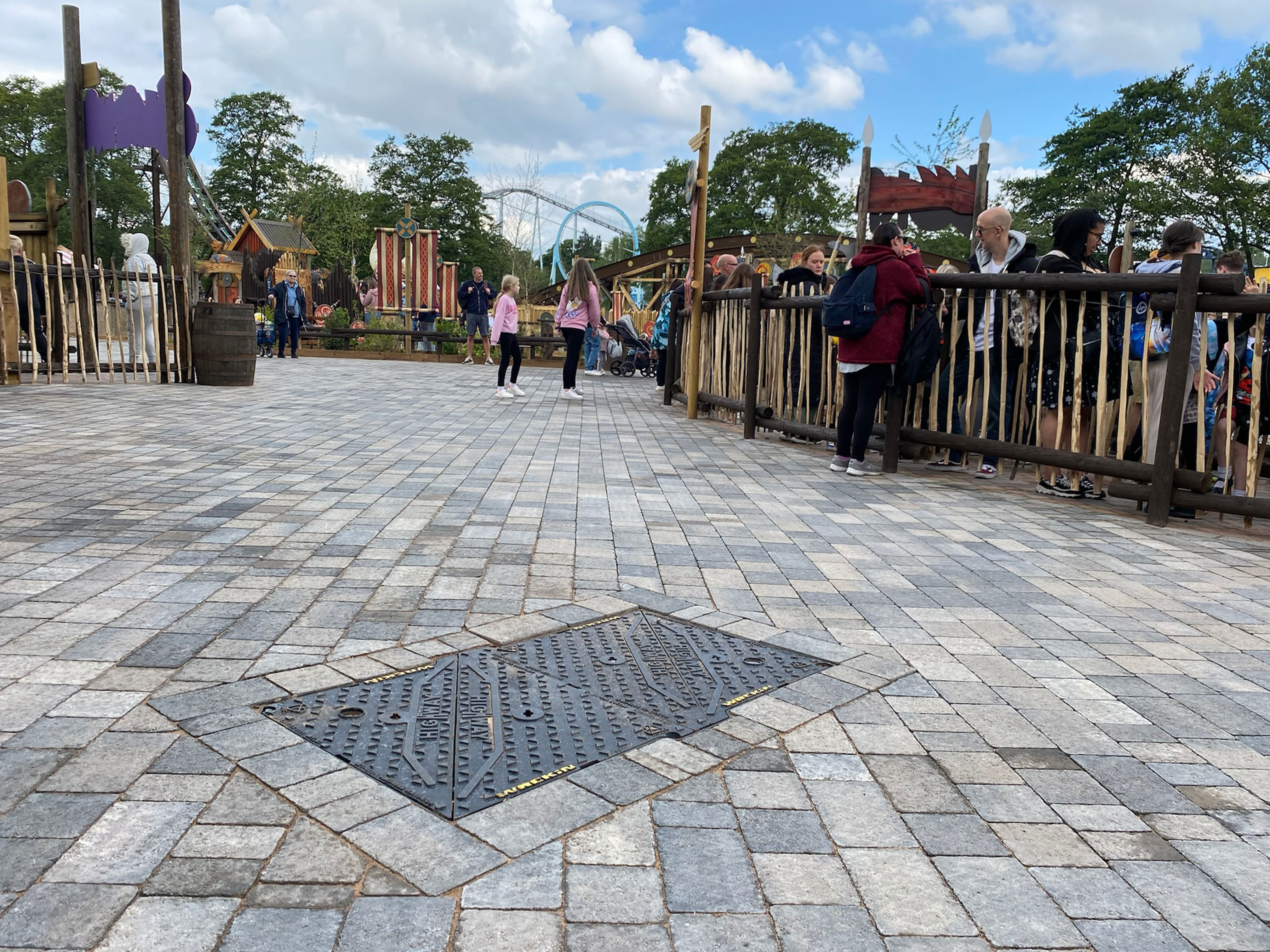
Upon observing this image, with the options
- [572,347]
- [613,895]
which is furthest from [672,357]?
[613,895]

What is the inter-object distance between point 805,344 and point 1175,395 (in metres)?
3.69

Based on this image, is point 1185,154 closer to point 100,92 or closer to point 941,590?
point 100,92

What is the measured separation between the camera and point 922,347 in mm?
7352

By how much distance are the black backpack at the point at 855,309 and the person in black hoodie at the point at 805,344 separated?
1393mm

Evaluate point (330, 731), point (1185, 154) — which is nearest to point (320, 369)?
point (330, 731)

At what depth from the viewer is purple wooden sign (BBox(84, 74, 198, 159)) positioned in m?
14.2

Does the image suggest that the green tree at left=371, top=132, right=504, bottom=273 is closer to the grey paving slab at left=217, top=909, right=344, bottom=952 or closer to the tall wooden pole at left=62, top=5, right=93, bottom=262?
the tall wooden pole at left=62, top=5, right=93, bottom=262

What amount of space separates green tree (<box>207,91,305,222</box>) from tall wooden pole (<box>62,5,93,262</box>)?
5152 centimetres

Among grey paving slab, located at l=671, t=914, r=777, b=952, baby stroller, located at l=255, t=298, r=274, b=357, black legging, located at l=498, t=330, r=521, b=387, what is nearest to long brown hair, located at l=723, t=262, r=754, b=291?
black legging, located at l=498, t=330, r=521, b=387

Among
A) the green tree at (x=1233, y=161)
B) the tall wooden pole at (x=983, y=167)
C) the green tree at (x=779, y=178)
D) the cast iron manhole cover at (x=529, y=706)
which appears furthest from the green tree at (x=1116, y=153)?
the cast iron manhole cover at (x=529, y=706)

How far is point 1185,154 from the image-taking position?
129 ft

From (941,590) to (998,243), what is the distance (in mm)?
4514

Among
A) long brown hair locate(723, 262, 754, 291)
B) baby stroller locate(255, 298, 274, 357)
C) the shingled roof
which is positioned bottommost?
baby stroller locate(255, 298, 274, 357)

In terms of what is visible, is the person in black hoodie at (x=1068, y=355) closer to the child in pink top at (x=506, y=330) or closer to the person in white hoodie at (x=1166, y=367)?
the person in white hoodie at (x=1166, y=367)
